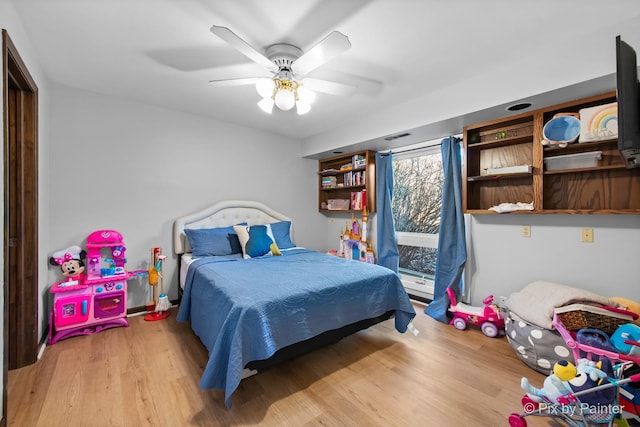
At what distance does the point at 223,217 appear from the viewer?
3482 mm

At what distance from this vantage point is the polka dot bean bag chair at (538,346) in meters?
1.85

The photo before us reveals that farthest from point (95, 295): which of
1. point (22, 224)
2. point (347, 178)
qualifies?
point (347, 178)

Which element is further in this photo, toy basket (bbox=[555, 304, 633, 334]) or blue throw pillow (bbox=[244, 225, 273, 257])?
blue throw pillow (bbox=[244, 225, 273, 257])

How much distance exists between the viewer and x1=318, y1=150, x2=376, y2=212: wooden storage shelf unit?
151 inches

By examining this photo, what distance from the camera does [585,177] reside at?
86.7 inches

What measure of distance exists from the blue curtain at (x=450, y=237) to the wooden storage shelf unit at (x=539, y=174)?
0.18 metres

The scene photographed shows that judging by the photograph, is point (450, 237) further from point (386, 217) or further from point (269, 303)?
point (269, 303)

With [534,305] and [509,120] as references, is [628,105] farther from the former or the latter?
[534,305]

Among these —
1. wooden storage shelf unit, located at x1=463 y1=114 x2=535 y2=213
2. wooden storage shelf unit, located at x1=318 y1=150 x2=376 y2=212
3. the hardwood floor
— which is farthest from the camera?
wooden storage shelf unit, located at x1=318 y1=150 x2=376 y2=212

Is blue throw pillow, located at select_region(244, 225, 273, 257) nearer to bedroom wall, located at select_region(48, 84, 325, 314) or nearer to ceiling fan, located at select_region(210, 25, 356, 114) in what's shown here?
bedroom wall, located at select_region(48, 84, 325, 314)

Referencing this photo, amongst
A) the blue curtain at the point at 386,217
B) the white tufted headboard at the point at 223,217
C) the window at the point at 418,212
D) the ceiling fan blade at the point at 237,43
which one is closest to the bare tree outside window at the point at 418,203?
the window at the point at 418,212

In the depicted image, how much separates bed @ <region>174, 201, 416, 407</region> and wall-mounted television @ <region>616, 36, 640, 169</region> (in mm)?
1680

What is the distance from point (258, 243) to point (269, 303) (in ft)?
4.75

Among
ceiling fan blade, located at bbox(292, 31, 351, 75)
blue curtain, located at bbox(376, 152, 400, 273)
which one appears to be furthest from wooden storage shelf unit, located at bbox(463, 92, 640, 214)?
ceiling fan blade, located at bbox(292, 31, 351, 75)
